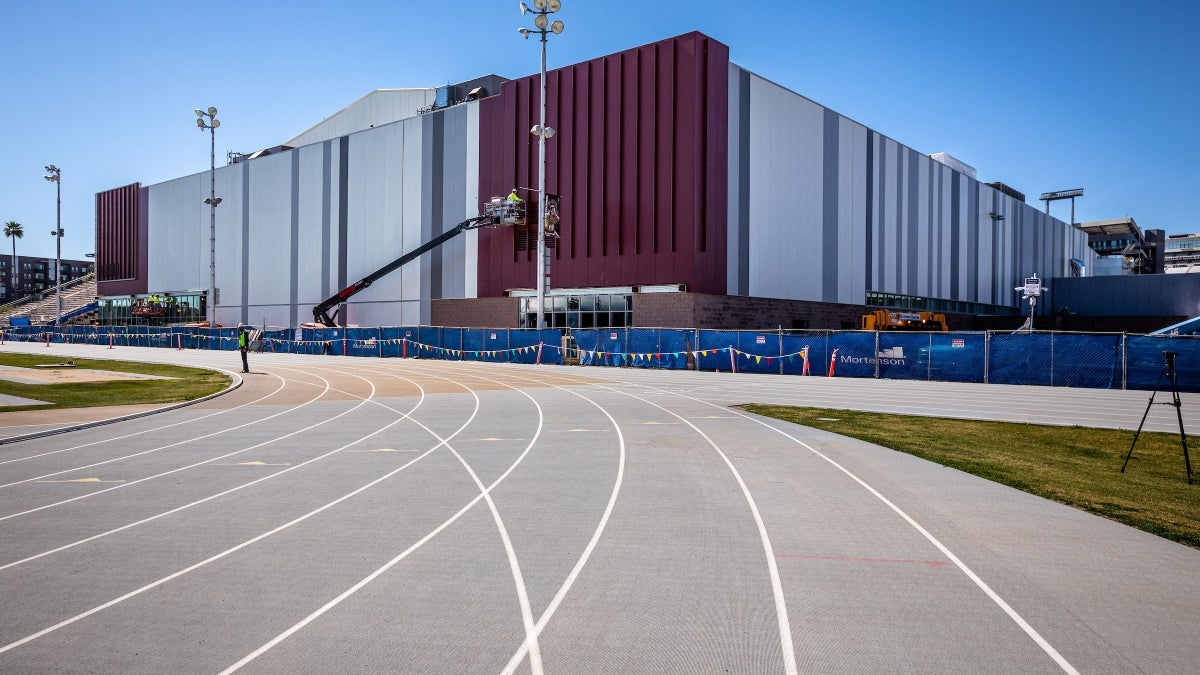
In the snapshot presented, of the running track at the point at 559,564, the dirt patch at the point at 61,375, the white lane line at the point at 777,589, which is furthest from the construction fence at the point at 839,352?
the dirt patch at the point at 61,375

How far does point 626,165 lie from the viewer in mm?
41531

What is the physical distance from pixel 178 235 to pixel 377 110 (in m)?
25.9

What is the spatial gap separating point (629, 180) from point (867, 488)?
113 feet

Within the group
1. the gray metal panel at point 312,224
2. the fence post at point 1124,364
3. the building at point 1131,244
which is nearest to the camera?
the fence post at point 1124,364

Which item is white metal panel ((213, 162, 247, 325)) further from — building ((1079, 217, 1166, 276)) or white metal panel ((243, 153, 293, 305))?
building ((1079, 217, 1166, 276))

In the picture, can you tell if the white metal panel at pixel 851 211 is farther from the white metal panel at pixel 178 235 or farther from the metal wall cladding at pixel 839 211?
the white metal panel at pixel 178 235

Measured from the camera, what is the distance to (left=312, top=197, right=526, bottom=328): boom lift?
44031 mm

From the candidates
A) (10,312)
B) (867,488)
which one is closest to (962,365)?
(867,488)

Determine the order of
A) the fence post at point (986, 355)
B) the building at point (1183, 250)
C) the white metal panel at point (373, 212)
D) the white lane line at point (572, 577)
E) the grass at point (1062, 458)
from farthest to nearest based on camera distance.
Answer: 1. the building at point (1183, 250)
2. the white metal panel at point (373, 212)
3. the fence post at point (986, 355)
4. the grass at point (1062, 458)
5. the white lane line at point (572, 577)

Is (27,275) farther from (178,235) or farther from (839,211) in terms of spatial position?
(839,211)

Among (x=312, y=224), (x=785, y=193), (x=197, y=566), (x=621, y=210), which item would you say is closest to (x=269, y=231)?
Answer: (x=312, y=224)

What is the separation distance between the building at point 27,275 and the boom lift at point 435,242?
13037 centimetres

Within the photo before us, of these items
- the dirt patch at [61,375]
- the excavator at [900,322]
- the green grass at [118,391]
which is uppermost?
the excavator at [900,322]

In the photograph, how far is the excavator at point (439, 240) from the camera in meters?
43.9
